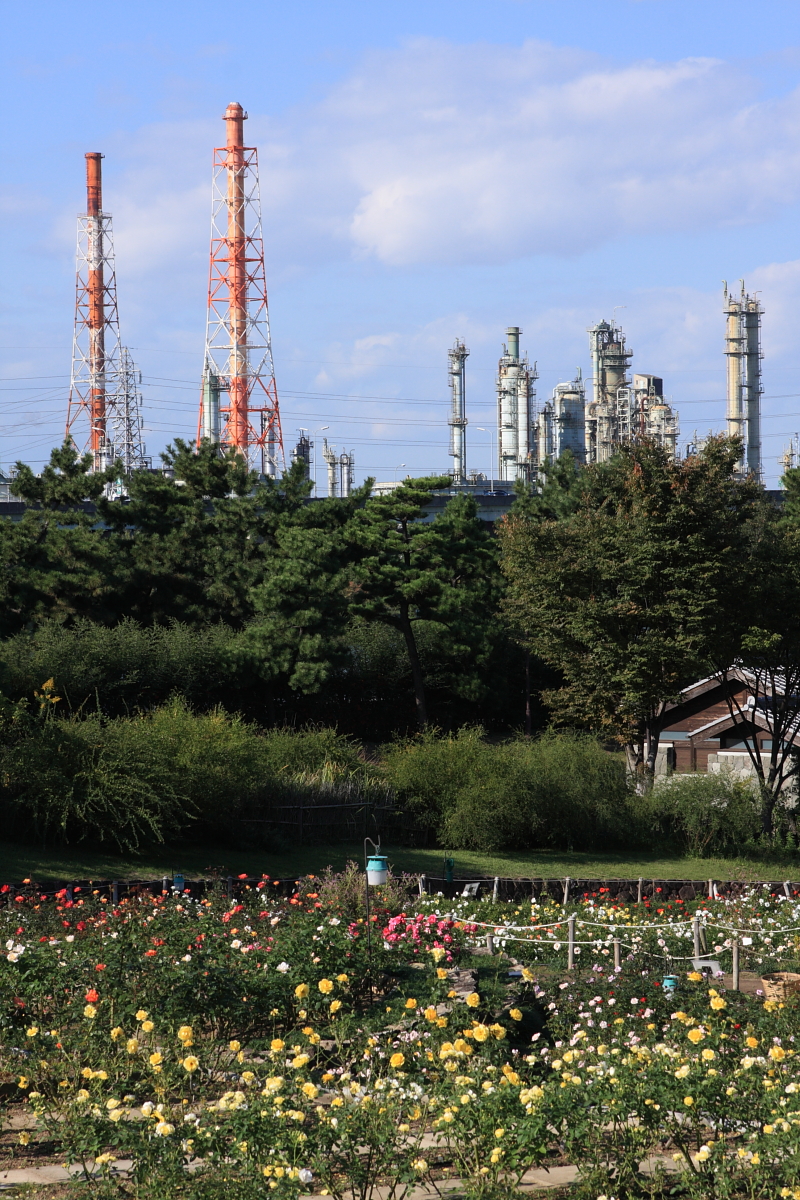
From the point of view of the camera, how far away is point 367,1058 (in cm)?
738

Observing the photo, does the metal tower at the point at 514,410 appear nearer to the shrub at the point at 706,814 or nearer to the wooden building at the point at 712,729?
the wooden building at the point at 712,729

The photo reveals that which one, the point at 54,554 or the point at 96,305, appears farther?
the point at 96,305

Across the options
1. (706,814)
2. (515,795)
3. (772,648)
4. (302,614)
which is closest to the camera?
(515,795)

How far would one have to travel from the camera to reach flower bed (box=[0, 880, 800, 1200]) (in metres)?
5.49

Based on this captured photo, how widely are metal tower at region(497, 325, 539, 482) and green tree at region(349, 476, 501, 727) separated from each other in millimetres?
40241

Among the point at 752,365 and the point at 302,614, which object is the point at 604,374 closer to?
the point at 752,365

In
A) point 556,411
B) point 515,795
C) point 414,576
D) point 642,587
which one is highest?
point 556,411

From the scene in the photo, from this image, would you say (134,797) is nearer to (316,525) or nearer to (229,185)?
(316,525)

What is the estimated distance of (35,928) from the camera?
10.9 metres

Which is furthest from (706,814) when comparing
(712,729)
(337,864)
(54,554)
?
(54,554)

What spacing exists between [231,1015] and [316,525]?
28.3 metres

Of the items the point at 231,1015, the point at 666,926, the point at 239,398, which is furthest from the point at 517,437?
the point at 231,1015

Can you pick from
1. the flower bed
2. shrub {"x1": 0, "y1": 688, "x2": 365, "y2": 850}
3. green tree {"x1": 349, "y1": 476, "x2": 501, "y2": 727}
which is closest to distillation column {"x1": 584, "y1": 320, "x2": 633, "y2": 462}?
green tree {"x1": 349, "y1": 476, "x2": 501, "y2": 727}

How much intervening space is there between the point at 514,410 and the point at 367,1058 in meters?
72.4
